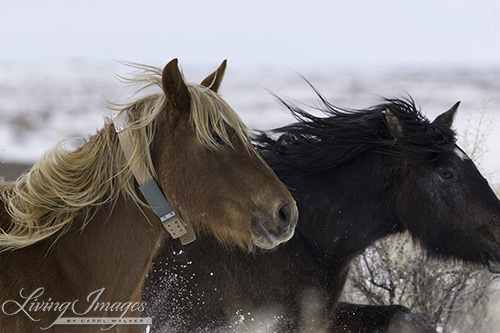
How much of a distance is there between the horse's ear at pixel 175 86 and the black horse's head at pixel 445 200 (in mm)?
2012

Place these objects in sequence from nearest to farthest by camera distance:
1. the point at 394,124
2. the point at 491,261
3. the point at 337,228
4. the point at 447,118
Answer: the point at 491,261 → the point at 337,228 → the point at 394,124 → the point at 447,118

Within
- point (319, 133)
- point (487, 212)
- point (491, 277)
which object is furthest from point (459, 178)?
point (491, 277)

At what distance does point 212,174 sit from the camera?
2631 millimetres

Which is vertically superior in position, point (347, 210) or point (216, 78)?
point (216, 78)

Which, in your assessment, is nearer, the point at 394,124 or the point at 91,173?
the point at 91,173

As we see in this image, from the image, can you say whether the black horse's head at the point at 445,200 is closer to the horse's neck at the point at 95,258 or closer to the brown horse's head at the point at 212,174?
the brown horse's head at the point at 212,174

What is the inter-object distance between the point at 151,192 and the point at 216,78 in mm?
765

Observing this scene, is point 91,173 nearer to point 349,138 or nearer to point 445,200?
point 349,138

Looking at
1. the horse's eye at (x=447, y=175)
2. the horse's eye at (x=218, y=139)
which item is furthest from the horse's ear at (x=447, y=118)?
the horse's eye at (x=218, y=139)

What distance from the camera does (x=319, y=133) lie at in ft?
14.5

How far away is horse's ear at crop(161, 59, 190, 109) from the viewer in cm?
257

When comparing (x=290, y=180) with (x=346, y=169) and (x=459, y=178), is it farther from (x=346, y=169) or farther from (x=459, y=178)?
(x=459, y=178)

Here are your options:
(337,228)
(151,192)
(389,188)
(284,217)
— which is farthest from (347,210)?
(151,192)

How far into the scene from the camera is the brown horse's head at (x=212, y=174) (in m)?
2.59
